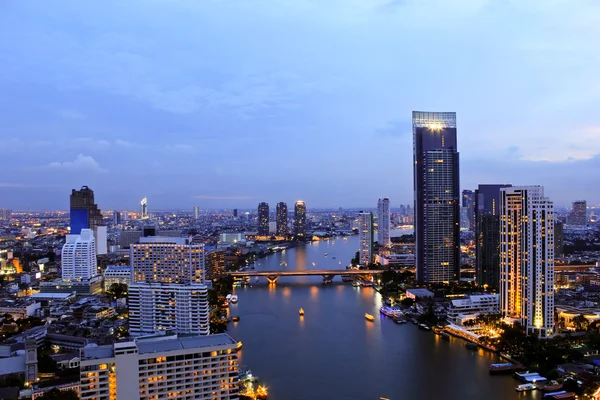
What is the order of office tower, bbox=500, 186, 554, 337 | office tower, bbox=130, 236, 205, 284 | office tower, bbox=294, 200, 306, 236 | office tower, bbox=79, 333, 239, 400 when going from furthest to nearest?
1. office tower, bbox=294, 200, 306, 236
2. office tower, bbox=130, 236, 205, 284
3. office tower, bbox=500, 186, 554, 337
4. office tower, bbox=79, 333, 239, 400

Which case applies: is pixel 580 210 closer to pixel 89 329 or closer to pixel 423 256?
pixel 423 256

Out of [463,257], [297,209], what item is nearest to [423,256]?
[463,257]

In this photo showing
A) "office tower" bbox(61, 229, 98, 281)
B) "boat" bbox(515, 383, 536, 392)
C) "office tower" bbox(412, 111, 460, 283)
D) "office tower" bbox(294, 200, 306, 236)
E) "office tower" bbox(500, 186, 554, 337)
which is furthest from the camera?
"office tower" bbox(294, 200, 306, 236)

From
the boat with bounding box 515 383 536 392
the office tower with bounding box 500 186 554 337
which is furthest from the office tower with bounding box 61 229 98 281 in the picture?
the boat with bounding box 515 383 536 392

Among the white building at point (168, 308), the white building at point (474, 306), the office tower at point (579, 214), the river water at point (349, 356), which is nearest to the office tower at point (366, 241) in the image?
the river water at point (349, 356)

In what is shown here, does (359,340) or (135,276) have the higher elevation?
(135,276)

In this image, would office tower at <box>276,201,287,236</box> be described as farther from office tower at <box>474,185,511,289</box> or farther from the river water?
the river water

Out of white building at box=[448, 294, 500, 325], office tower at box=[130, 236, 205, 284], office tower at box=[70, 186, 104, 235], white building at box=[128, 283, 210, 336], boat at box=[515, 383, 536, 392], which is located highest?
office tower at box=[70, 186, 104, 235]
